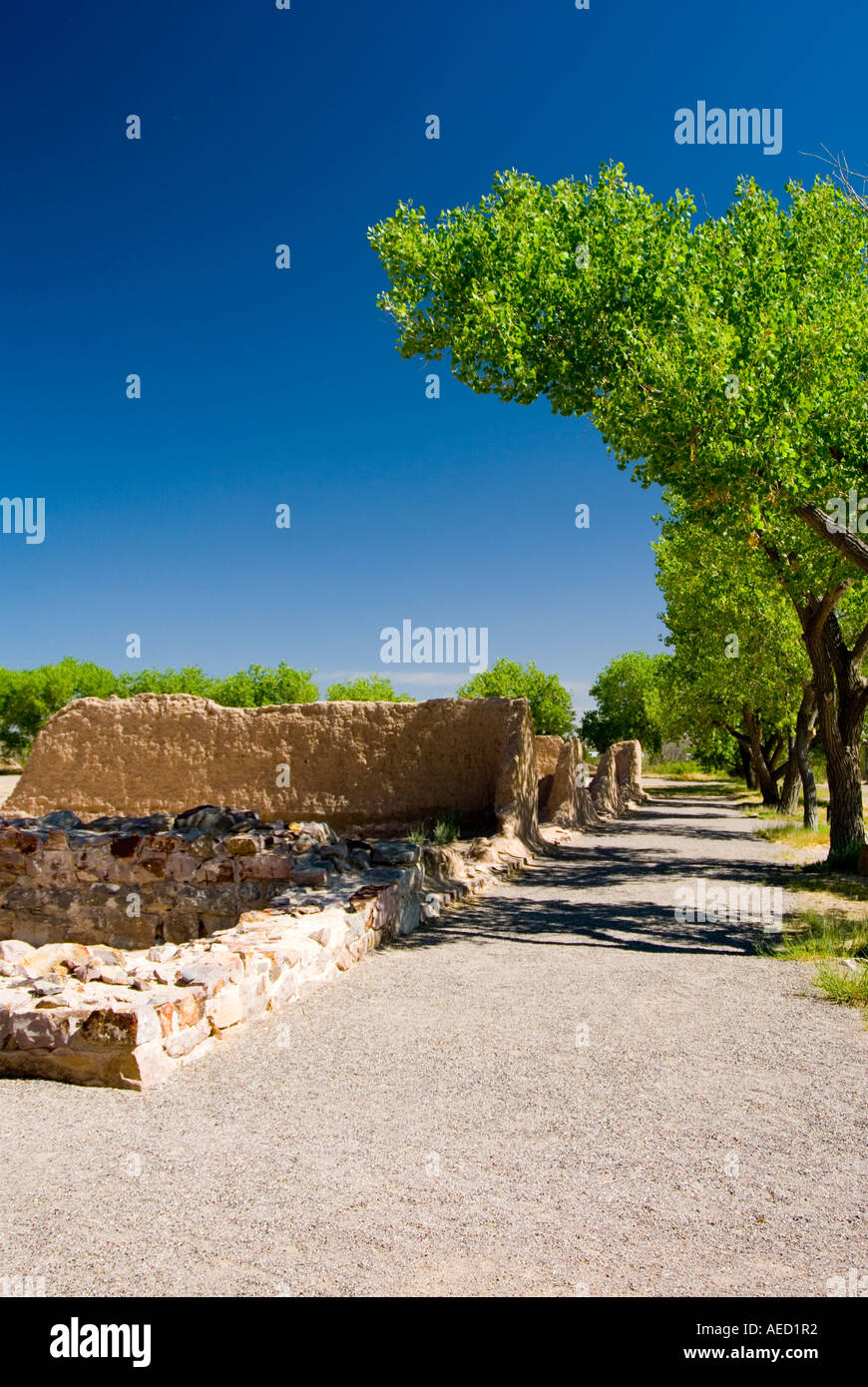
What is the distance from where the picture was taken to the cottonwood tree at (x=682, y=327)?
10.4 metres

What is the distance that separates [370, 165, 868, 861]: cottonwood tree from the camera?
10.4m

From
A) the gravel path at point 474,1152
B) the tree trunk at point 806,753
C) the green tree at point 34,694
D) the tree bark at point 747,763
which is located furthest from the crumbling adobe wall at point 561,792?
the green tree at point 34,694

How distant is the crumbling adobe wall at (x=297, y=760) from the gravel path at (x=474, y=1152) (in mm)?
9513

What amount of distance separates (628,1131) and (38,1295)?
112 inches

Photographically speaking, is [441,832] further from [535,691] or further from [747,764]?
[535,691]

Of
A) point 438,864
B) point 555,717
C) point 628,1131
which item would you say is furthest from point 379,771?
point 555,717

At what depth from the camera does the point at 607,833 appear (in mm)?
23266

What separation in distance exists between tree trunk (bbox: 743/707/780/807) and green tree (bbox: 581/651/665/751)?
23.2m

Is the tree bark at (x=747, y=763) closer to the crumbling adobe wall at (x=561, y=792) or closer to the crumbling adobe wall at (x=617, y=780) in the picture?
the crumbling adobe wall at (x=617, y=780)

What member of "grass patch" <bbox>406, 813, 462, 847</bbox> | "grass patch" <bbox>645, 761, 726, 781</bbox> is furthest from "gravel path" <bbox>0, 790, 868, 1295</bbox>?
"grass patch" <bbox>645, 761, 726, 781</bbox>

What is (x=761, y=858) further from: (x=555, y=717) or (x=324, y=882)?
(x=555, y=717)

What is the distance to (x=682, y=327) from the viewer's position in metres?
11.0

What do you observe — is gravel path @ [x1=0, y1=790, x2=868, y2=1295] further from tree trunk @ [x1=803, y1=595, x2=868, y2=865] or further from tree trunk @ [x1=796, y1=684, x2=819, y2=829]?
tree trunk @ [x1=796, y1=684, x2=819, y2=829]

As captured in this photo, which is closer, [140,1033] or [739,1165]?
[739,1165]
